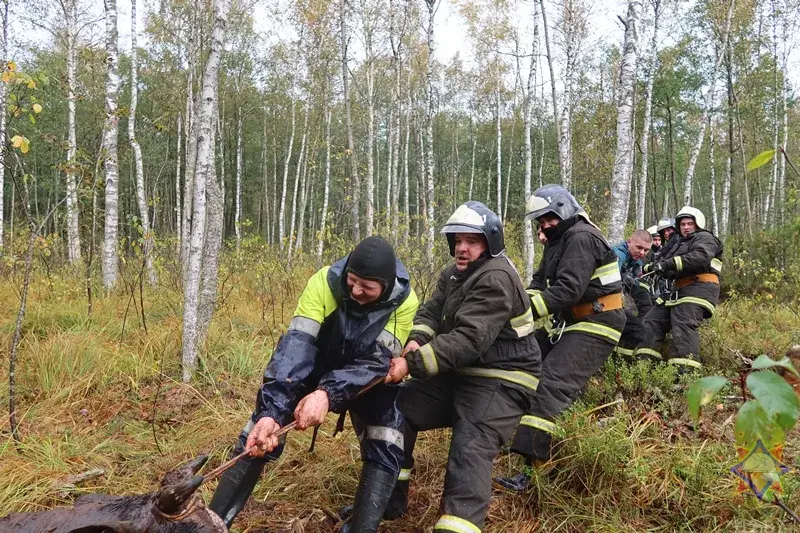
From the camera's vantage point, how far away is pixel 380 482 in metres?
2.81

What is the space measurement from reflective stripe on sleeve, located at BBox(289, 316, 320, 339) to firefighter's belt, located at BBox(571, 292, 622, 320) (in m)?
2.26

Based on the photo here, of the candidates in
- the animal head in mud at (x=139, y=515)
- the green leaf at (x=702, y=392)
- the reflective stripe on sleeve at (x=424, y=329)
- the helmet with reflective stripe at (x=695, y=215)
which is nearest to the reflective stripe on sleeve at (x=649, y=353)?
the helmet with reflective stripe at (x=695, y=215)

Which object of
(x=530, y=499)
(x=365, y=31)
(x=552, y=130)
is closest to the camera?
(x=530, y=499)

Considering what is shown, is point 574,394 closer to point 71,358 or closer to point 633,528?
point 633,528

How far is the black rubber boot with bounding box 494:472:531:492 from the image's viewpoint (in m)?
3.30

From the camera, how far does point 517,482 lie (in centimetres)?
333

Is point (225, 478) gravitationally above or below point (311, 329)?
below

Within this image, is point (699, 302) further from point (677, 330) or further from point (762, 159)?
point (762, 159)

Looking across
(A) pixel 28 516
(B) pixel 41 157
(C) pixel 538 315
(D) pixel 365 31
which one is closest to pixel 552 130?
(D) pixel 365 31

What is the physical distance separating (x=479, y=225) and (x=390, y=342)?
2.87 feet

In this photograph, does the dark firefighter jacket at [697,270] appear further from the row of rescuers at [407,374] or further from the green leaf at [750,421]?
the green leaf at [750,421]

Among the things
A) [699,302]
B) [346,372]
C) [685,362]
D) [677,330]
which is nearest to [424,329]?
[346,372]

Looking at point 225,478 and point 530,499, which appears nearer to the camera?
point 225,478

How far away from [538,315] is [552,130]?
32846mm
